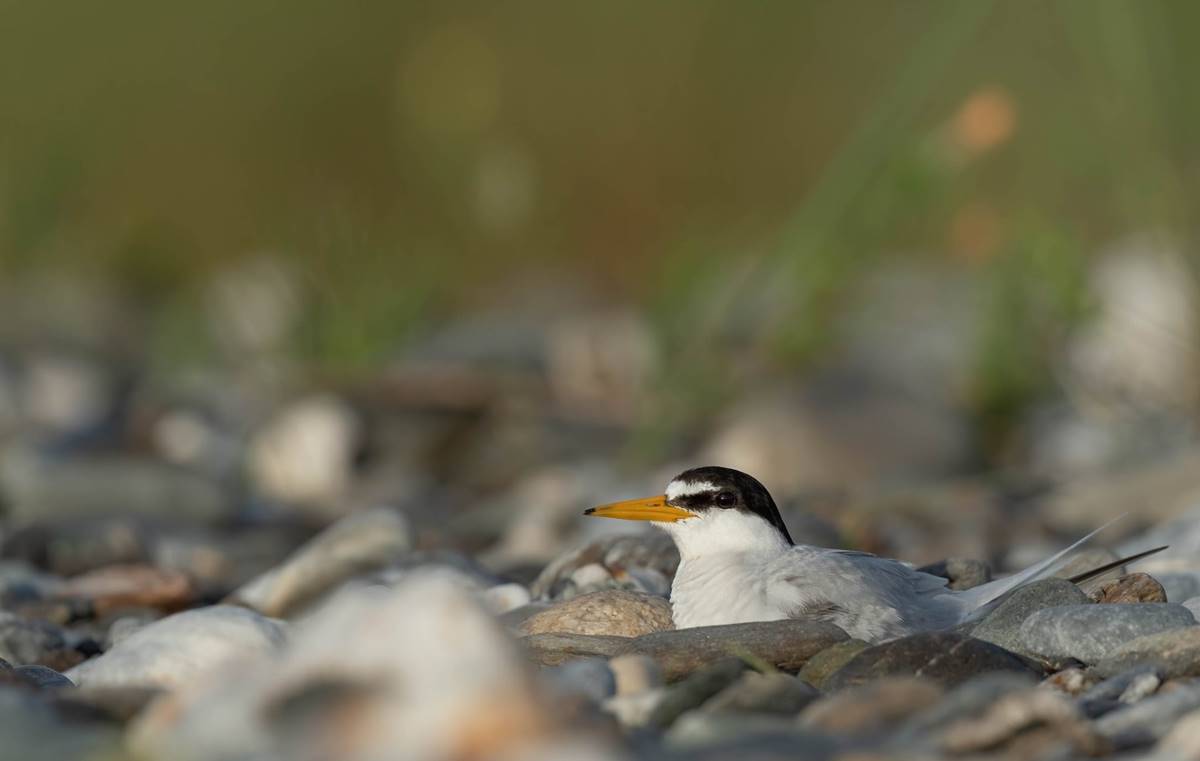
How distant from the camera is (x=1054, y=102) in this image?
695 centimetres

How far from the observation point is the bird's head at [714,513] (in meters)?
3.92

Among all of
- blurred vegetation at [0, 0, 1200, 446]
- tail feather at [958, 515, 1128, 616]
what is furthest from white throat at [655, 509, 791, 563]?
blurred vegetation at [0, 0, 1200, 446]

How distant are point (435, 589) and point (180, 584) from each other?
2.55m

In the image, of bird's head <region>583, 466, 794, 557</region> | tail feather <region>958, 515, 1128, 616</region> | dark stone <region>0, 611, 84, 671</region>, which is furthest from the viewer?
bird's head <region>583, 466, 794, 557</region>

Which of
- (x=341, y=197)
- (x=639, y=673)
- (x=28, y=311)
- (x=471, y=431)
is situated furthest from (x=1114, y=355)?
(x=28, y=311)

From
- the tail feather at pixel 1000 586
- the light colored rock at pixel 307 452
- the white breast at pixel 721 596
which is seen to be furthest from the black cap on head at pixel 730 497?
the light colored rock at pixel 307 452

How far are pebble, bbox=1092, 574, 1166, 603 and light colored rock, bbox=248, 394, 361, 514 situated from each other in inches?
178

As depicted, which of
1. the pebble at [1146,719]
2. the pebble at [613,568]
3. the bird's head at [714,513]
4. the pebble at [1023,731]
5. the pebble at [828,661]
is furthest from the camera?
the pebble at [613,568]

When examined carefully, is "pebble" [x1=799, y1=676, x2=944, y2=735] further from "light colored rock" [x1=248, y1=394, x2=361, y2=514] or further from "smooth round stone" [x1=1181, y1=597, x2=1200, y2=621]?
"light colored rock" [x1=248, y1=394, x2=361, y2=514]

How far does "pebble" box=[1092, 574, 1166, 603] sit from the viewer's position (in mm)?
3627

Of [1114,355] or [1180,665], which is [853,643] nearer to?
[1180,665]

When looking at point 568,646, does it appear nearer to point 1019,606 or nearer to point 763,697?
point 763,697

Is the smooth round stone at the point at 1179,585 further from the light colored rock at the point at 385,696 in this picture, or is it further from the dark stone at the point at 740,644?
the light colored rock at the point at 385,696

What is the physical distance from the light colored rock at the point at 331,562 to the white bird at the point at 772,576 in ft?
2.85
